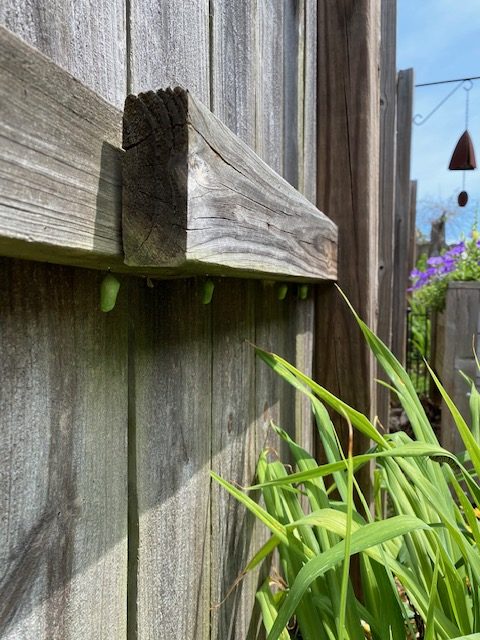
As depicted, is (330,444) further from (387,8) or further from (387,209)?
(387,8)

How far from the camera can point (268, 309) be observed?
3.54 feet

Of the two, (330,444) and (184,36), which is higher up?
(184,36)

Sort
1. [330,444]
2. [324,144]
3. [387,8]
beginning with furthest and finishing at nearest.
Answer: [387,8], [324,144], [330,444]

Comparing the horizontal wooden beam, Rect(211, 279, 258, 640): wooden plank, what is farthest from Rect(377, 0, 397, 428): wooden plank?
the horizontal wooden beam

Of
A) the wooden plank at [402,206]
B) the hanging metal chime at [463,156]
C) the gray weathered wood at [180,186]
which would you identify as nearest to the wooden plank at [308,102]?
the gray weathered wood at [180,186]

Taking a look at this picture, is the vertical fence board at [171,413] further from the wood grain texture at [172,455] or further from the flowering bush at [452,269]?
the flowering bush at [452,269]

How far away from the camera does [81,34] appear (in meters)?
0.46

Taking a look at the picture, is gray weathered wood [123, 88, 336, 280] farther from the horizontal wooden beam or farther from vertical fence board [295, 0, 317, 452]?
vertical fence board [295, 0, 317, 452]

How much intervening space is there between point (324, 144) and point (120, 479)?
102 centimetres

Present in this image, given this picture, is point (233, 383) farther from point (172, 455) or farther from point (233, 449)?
point (172, 455)

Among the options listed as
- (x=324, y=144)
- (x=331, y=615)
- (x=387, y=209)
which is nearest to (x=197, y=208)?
(x=331, y=615)

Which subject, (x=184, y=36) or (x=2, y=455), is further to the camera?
(x=184, y=36)

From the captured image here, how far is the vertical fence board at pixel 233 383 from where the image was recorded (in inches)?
30.8

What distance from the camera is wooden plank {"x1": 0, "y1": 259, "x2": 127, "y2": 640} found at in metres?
0.43
